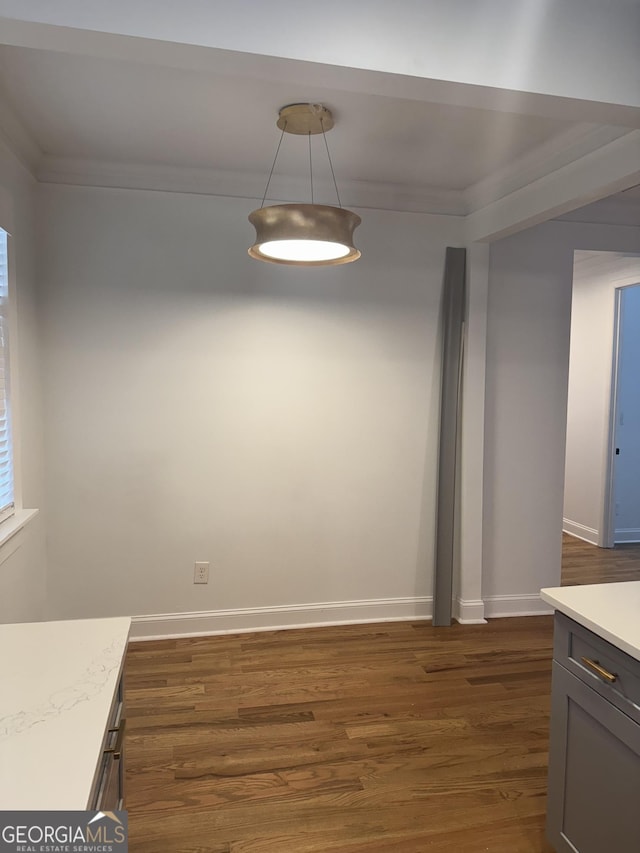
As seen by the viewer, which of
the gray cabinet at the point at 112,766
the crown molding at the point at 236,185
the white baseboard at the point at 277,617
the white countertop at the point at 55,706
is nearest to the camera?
the white countertop at the point at 55,706

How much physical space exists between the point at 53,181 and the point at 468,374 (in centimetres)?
255

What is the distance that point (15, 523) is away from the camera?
2645 mm

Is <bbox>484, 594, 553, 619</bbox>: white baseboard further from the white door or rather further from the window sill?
the window sill

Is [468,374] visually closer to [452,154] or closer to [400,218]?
[400,218]

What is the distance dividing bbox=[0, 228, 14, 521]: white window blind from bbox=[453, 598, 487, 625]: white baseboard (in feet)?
8.54

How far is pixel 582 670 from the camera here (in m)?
1.70


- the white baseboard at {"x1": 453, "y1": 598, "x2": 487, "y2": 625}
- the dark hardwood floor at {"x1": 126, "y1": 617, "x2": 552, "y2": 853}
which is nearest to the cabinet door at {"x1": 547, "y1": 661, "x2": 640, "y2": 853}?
the dark hardwood floor at {"x1": 126, "y1": 617, "x2": 552, "y2": 853}

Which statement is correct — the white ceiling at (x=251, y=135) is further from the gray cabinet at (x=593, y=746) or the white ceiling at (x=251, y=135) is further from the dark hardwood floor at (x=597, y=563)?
the dark hardwood floor at (x=597, y=563)

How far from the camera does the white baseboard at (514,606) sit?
3834mm

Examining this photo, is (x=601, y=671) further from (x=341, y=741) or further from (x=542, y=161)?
(x=542, y=161)

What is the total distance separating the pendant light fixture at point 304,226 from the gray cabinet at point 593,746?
5.12ft

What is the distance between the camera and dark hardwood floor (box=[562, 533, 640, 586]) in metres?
4.54

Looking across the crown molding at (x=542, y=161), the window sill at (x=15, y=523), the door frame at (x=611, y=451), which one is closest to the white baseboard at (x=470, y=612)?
the door frame at (x=611, y=451)

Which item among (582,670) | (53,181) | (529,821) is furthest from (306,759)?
(53,181)
